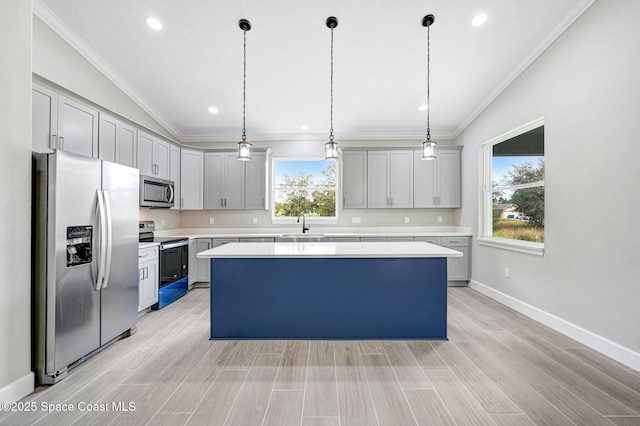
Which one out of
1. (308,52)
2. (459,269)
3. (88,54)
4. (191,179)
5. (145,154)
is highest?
(308,52)

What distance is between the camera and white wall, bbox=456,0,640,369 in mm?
2250

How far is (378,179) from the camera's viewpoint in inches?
199

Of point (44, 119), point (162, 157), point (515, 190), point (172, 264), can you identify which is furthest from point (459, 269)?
point (44, 119)

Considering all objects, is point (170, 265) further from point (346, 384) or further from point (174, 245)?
point (346, 384)

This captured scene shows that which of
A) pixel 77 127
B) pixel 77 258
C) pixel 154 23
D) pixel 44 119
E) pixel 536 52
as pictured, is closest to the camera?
pixel 77 258

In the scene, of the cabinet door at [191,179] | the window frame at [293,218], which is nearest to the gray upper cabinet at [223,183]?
the cabinet door at [191,179]

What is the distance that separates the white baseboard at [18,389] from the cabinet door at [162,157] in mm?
2893

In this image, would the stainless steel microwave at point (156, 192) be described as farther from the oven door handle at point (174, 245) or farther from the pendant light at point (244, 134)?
the pendant light at point (244, 134)

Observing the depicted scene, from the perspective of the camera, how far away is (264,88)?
4008 mm

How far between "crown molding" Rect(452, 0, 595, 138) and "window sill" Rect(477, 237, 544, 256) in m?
1.98

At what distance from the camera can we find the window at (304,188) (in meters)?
5.39

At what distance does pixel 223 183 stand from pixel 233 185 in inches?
7.2

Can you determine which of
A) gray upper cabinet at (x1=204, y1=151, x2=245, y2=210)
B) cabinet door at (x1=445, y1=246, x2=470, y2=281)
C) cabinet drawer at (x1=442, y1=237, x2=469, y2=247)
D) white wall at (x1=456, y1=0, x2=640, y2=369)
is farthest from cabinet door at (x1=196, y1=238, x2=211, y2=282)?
white wall at (x1=456, y1=0, x2=640, y2=369)

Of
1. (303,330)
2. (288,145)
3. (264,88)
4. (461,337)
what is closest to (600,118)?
(461,337)
